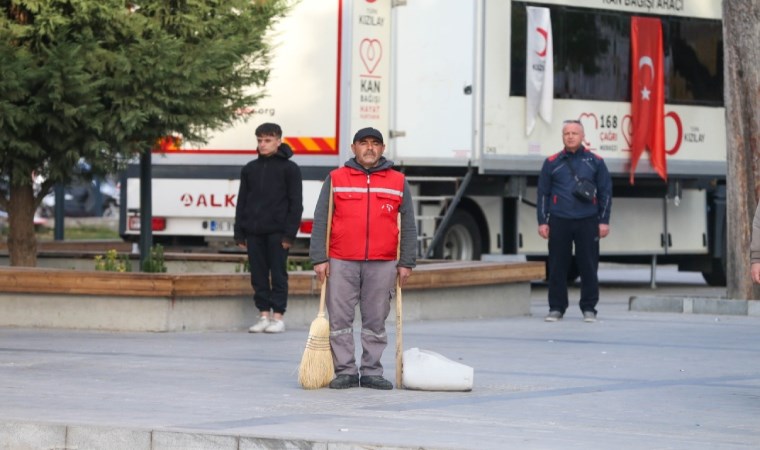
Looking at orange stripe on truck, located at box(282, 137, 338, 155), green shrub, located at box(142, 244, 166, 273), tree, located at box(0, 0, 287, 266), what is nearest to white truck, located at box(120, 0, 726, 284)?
orange stripe on truck, located at box(282, 137, 338, 155)

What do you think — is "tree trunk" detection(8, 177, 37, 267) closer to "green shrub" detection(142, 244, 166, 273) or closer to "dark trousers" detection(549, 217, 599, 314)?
"green shrub" detection(142, 244, 166, 273)

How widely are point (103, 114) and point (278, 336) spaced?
2.51 m

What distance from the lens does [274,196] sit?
1478 centimetres

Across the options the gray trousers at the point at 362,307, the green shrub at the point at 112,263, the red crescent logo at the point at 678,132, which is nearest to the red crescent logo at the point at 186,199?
the green shrub at the point at 112,263

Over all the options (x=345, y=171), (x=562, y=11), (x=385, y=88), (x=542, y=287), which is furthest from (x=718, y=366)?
(x=542, y=287)

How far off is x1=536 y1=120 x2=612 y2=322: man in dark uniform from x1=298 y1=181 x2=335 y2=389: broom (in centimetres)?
606

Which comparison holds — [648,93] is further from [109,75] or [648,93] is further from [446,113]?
[109,75]

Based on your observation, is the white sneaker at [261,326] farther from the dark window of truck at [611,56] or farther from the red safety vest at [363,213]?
the dark window of truck at [611,56]

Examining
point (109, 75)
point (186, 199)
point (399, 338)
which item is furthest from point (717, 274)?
point (399, 338)

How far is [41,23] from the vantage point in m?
15.1

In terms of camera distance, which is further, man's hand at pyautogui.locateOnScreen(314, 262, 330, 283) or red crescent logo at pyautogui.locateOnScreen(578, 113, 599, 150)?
red crescent logo at pyautogui.locateOnScreen(578, 113, 599, 150)

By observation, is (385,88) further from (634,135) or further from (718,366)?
(718,366)

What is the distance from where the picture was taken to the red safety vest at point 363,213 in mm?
11062

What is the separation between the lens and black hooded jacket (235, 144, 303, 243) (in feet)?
48.5
